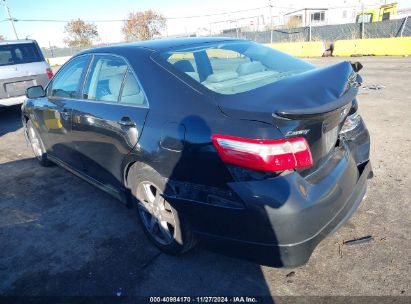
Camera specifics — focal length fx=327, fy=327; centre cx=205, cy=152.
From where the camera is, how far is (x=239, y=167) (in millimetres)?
1995

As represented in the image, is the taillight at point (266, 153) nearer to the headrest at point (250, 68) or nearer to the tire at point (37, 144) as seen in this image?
the headrest at point (250, 68)

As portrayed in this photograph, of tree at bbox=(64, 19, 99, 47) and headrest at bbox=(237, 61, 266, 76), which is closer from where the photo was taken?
headrest at bbox=(237, 61, 266, 76)

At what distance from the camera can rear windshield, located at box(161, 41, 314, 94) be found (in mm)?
2547

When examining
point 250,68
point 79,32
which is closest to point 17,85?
point 250,68

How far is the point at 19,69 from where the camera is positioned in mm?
8172

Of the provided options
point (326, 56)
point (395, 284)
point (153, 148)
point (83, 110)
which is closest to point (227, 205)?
point (153, 148)

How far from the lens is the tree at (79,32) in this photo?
46.3 m

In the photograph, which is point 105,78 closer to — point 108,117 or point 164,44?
point 108,117

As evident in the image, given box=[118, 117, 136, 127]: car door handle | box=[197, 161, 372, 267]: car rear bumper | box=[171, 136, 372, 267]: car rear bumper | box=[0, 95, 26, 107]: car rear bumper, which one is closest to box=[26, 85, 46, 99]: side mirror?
box=[118, 117, 136, 127]: car door handle

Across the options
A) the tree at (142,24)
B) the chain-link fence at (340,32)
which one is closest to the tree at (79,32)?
the tree at (142,24)

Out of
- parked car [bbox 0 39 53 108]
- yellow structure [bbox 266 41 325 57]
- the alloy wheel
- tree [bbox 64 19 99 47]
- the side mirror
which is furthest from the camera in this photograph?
tree [bbox 64 19 99 47]

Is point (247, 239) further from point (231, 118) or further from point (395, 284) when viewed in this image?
point (395, 284)

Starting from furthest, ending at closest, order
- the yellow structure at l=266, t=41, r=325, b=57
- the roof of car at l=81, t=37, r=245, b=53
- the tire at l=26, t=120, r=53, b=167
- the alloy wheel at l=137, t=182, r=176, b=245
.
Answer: the yellow structure at l=266, t=41, r=325, b=57
the tire at l=26, t=120, r=53, b=167
the roof of car at l=81, t=37, r=245, b=53
the alloy wheel at l=137, t=182, r=176, b=245

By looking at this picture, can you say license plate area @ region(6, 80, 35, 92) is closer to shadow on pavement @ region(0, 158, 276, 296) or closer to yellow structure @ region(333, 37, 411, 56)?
shadow on pavement @ region(0, 158, 276, 296)
